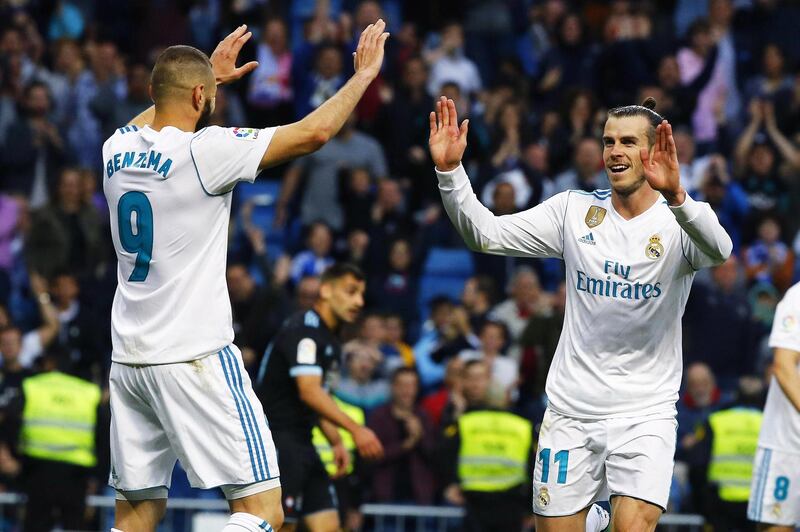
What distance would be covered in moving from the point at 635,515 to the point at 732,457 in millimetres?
5795

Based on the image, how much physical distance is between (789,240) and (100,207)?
26.6 ft

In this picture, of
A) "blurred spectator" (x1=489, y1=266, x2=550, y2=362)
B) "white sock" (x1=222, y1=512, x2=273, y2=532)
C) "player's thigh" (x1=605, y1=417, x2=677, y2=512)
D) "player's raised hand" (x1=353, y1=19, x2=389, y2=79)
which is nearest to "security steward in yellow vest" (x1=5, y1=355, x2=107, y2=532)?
"blurred spectator" (x1=489, y1=266, x2=550, y2=362)

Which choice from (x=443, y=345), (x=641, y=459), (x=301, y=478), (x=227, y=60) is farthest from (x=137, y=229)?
(x=443, y=345)

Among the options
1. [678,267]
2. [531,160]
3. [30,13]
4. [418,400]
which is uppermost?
[30,13]

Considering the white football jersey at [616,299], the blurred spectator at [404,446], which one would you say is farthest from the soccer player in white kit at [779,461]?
the blurred spectator at [404,446]

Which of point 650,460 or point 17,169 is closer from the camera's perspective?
point 650,460

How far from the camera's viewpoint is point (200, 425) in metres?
7.51

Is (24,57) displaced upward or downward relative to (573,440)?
upward

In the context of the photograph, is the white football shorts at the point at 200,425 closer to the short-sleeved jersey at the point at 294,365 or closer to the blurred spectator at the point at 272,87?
the short-sleeved jersey at the point at 294,365

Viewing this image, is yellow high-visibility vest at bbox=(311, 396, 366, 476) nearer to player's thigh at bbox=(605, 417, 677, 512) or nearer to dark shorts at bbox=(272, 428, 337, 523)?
dark shorts at bbox=(272, 428, 337, 523)

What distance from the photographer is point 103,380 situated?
1535 cm

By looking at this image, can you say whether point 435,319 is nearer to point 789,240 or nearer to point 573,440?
point 789,240

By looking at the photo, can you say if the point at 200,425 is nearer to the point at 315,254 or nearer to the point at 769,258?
the point at 315,254

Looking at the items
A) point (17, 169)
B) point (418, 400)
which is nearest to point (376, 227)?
point (418, 400)
